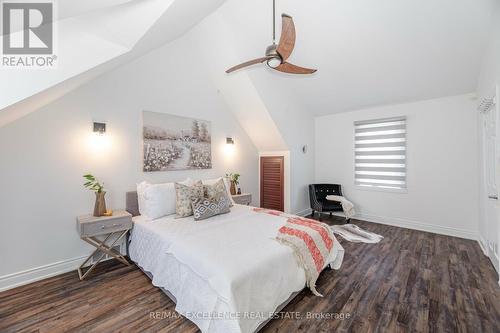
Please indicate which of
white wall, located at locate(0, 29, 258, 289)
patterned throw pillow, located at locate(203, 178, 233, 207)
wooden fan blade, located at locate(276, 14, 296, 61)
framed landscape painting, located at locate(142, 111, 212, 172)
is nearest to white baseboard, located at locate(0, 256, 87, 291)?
white wall, located at locate(0, 29, 258, 289)

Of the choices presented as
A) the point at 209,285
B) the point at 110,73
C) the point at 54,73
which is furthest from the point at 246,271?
the point at 110,73

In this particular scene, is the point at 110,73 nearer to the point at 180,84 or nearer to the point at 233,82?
the point at 180,84

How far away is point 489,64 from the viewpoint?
9.07 ft

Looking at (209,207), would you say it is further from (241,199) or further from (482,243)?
(482,243)

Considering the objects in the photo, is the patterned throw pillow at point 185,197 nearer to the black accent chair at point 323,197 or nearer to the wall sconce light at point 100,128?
the wall sconce light at point 100,128

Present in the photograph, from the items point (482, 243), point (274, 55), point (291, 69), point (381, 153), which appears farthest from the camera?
point (381, 153)

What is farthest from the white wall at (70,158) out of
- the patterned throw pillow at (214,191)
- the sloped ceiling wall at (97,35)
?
the patterned throw pillow at (214,191)

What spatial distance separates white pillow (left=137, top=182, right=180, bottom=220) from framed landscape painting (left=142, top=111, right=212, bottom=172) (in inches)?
17.6

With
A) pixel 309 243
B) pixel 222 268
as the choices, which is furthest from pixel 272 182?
pixel 222 268

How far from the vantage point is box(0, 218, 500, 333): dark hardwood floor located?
5.96 ft

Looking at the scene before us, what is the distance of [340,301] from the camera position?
2.14 meters

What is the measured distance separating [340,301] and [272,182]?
3.11 meters

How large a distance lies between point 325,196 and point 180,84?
4.01 metres

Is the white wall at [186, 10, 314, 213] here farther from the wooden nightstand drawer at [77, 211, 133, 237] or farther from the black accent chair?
the wooden nightstand drawer at [77, 211, 133, 237]
